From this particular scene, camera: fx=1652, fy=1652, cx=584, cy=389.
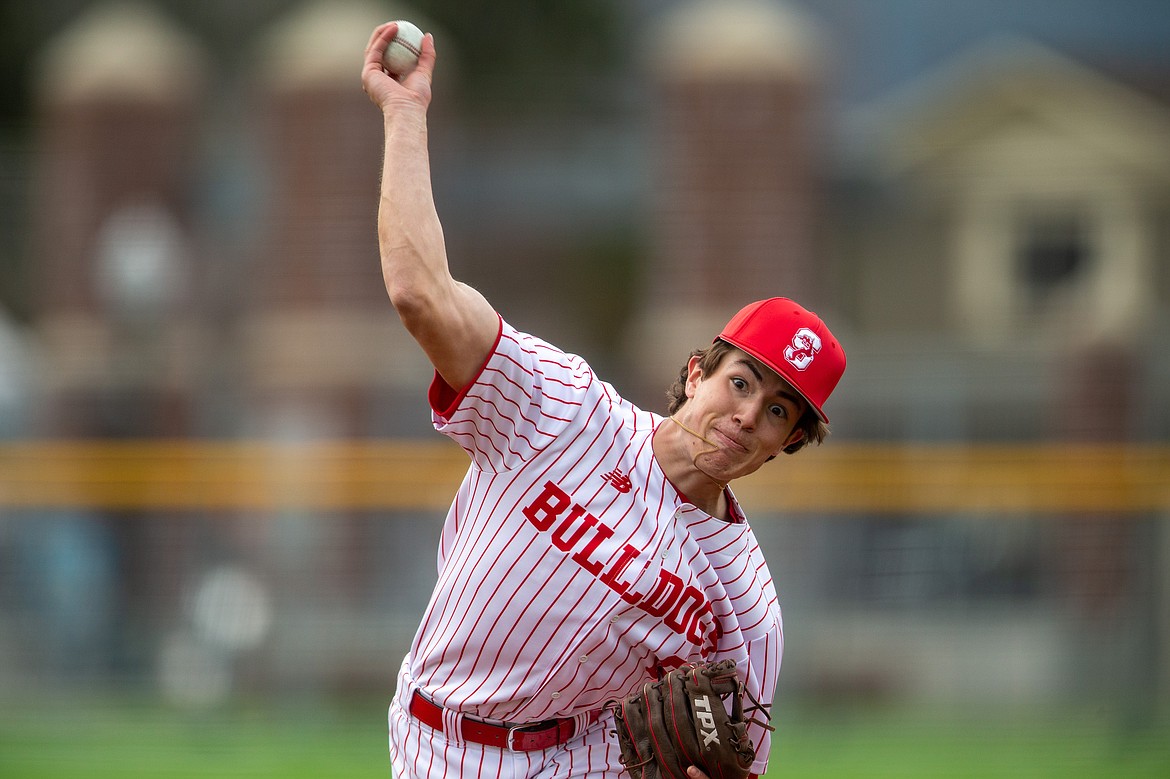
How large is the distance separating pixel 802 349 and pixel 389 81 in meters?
1.10

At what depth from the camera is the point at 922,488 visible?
35.9 ft

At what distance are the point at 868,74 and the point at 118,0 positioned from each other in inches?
613

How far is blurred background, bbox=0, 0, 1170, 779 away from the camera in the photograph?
10469mm

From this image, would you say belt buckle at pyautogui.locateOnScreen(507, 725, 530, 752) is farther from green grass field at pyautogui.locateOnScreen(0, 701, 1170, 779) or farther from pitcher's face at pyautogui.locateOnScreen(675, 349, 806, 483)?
green grass field at pyautogui.locateOnScreen(0, 701, 1170, 779)

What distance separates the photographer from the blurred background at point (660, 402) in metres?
10.5

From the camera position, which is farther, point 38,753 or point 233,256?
point 233,256

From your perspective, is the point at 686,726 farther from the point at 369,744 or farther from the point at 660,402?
the point at 660,402

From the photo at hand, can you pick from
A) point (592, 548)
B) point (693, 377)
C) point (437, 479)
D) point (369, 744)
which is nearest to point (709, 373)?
point (693, 377)

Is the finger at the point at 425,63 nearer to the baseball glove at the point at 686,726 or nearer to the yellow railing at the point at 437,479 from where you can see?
the baseball glove at the point at 686,726

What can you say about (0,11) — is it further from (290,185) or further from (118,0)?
(290,185)

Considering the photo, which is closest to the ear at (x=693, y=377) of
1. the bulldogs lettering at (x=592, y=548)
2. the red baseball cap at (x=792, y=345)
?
the red baseball cap at (x=792, y=345)

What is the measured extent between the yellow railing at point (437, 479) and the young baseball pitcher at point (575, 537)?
22.7ft

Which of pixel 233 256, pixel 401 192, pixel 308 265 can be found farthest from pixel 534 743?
pixel 233 256

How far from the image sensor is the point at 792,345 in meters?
3.75
